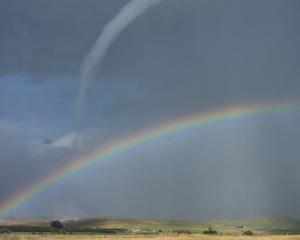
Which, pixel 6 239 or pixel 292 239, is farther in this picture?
pixel 292 239

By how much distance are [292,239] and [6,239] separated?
58916 millimetres

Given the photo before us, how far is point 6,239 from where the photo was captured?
10444 centimetres

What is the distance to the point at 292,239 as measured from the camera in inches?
4429
